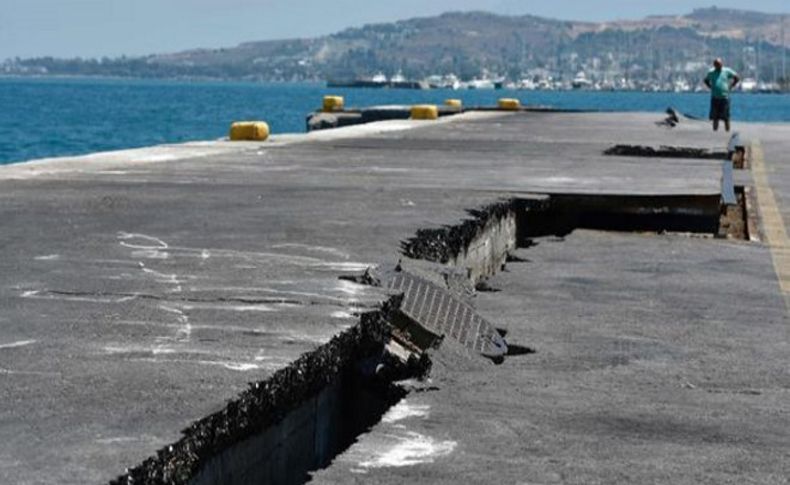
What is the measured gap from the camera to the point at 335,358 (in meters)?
8.27

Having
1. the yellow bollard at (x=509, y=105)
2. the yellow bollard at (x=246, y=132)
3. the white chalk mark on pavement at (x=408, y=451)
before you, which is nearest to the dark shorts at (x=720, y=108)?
the yellow bollard at (x=246, y=132)

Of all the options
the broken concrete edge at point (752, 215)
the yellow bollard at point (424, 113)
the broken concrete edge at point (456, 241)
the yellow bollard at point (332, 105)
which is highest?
the broken concrete edge at point (456, 241)

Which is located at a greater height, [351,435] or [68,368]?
[68,368]

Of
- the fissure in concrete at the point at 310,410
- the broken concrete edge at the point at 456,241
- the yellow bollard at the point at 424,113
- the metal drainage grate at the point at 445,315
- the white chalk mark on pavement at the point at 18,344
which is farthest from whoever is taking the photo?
the yellow bollard at the point at 424,113

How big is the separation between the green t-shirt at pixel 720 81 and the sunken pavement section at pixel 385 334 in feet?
72.2

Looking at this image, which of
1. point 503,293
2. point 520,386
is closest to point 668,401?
point 520,386

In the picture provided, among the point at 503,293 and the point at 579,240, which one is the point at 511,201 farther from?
the point at 503,293

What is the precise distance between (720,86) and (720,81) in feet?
0.37

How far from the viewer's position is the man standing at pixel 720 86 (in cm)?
4028

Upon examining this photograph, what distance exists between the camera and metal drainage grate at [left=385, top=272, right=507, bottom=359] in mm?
9812

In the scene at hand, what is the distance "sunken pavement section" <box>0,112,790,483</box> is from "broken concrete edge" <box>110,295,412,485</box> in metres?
0.02

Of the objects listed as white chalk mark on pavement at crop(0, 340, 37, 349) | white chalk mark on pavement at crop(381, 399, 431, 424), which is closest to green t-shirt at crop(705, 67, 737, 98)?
white chalk mark on pavement at crop(381, 399, 431, 424)

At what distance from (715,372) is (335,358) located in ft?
7.20

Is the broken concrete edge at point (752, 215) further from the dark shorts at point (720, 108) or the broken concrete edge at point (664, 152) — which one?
the dark shorts at point (720, 108)
